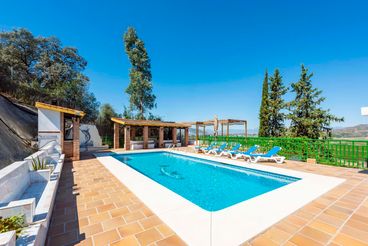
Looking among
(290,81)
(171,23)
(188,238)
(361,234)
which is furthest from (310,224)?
(171,23)

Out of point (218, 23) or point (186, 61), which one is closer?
point (218, 23)

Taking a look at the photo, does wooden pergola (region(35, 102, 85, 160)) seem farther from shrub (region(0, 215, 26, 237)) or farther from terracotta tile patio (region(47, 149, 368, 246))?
shrub (region(0, 215, 26, 237))

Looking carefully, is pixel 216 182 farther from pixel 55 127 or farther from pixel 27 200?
pixel 55 127

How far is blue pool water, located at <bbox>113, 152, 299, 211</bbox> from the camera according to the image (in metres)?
5.25

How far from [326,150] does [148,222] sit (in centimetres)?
1021

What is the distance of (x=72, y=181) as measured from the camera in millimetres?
5758

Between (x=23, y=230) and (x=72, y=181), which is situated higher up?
(x=23, y=230)

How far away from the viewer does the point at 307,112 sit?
47.2ft

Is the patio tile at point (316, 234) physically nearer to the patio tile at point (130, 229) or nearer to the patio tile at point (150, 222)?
the patio tile at point (150, 222)

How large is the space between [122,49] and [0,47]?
48.1 feet

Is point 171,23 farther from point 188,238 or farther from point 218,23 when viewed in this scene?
point 188,238

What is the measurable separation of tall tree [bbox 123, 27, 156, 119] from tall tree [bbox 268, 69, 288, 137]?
51.6 feet

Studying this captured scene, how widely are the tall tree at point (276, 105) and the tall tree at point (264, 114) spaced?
38 cm

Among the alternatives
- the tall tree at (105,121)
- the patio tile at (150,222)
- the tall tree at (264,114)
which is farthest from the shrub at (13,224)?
the tall tree at (105,121)
